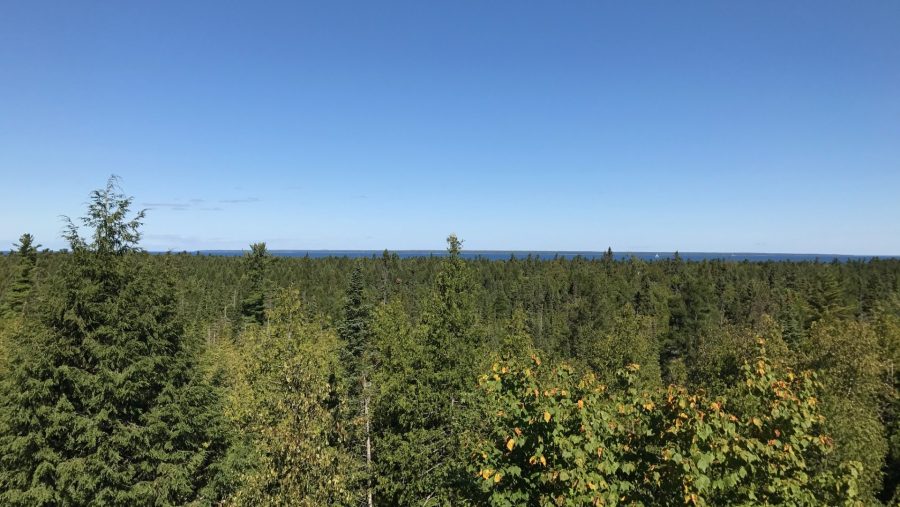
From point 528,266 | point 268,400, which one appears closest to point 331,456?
point 268,400

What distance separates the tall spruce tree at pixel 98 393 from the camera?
1482 centimetres

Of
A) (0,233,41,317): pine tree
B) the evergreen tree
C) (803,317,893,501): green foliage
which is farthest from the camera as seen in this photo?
the evergreen tree

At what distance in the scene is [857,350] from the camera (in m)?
27.0

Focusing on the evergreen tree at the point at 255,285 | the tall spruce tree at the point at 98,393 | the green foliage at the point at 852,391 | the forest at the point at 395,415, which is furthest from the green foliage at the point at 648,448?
the evergreen tree at the point at 255,285

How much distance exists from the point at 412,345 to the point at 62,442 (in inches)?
480

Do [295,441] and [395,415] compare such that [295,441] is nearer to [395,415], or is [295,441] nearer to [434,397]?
[434,397]

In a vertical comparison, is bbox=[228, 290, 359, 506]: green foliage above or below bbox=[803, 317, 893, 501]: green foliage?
above

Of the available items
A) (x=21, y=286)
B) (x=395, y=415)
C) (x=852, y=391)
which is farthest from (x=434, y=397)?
(x=21, y=286)

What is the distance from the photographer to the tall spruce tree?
1482 cm

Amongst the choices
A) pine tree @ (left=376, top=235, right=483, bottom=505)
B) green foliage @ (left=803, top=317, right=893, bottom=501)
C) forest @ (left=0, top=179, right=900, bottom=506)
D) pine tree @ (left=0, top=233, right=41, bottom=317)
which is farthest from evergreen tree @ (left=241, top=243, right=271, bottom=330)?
green foliage @ (left=803, top=317, right=893, bottom=501)

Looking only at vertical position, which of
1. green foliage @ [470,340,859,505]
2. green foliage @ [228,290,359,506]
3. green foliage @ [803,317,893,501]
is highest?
green foliage @ [470,340,859,505]

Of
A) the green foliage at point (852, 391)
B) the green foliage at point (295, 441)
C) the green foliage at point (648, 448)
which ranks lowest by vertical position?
the green foliage at point (852, 391)

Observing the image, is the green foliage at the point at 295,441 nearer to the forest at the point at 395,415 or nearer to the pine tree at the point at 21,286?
the forest at the point at 395,415

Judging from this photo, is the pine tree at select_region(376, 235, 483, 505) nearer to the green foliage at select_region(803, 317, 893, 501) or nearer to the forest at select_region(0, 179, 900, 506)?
the forest at select_region(0, 179, 900, 506)
